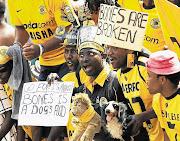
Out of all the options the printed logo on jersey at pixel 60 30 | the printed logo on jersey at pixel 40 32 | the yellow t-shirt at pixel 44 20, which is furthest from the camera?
the printed logo on jersey at pixel 40 32

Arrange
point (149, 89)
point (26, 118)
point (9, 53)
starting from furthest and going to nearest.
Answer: point (9, 53)
point (26, 118)
point (149, 89)

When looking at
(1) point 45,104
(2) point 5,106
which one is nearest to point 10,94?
(2) point 5,106

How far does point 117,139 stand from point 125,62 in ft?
2.82

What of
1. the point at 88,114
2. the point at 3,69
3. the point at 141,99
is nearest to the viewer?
the point at 141,99

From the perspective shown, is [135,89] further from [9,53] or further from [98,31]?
[9,53]

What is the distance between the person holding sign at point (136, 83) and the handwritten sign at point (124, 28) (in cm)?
12

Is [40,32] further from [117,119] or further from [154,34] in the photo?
[117,119]

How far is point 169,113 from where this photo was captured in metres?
4.46

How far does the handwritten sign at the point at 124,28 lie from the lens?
4.80m

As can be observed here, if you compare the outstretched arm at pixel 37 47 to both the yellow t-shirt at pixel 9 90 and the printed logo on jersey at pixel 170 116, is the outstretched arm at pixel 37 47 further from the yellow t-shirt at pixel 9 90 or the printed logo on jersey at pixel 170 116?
the printed logo on jersey at pixel 170 116

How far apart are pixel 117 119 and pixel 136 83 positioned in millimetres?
501

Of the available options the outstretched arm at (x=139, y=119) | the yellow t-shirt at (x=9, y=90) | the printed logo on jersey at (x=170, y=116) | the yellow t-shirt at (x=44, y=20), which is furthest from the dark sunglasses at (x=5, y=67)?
the printed logo on jersey at (x=170, y=116)

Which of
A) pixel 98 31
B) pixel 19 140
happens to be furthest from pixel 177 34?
pixel 19 140

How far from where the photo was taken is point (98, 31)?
521cm
